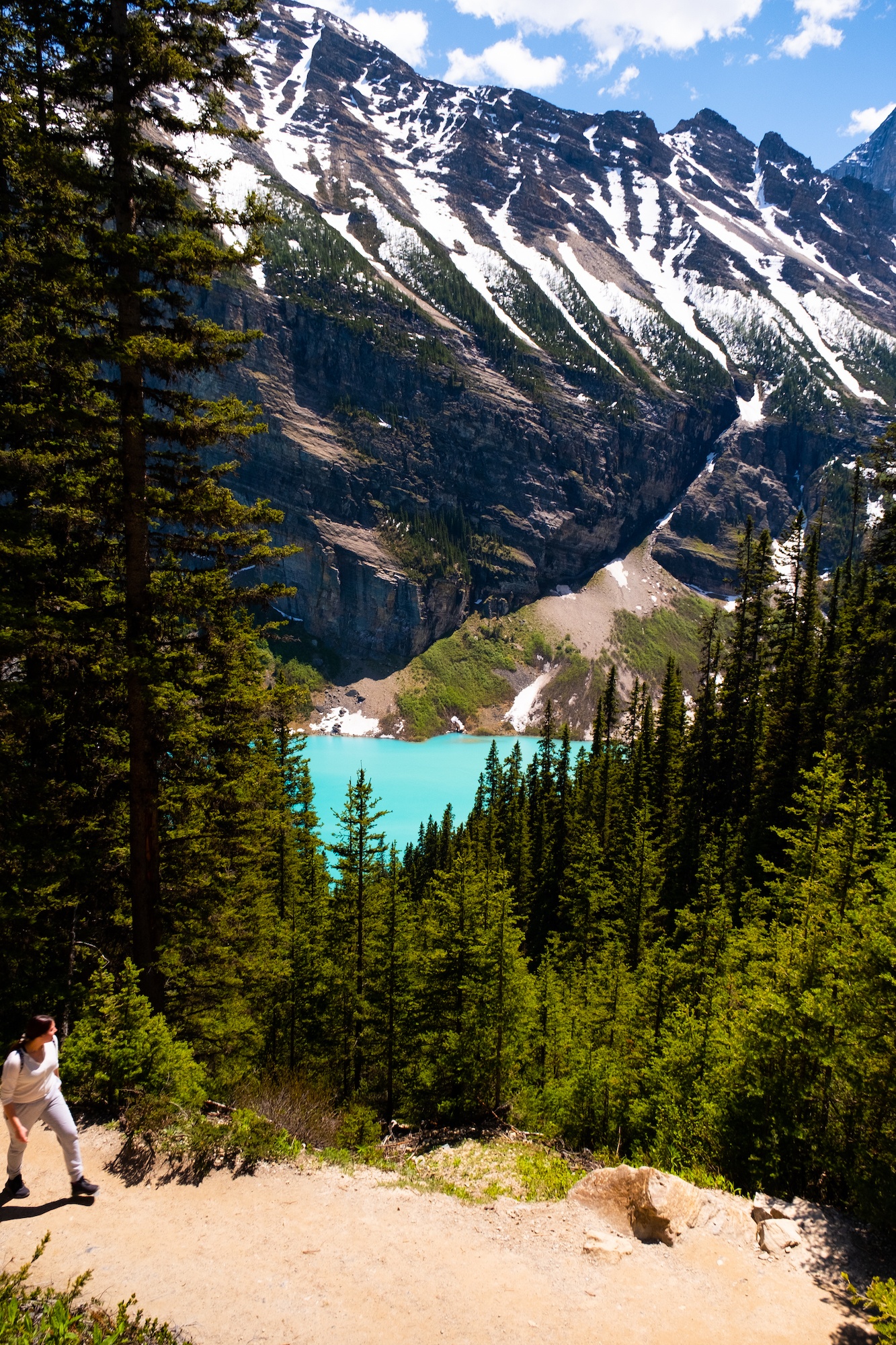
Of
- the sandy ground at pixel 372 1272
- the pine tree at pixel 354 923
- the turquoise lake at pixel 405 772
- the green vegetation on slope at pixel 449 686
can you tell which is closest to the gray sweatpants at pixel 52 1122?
the sandy ground at pixel 372 1272

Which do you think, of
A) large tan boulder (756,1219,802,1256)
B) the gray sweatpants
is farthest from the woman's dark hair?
large tan boulder (756,1219,802,1256)

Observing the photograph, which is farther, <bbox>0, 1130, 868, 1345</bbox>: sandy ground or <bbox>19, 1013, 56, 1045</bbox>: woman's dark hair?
<bbox>19, 1013, 56, 1045</bbox>: woman's dark hair

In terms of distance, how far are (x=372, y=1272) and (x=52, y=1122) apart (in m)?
3.60

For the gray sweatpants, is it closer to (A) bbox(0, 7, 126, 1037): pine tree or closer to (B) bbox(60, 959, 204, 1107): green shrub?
(B) bbox(60, 959, 204, 1107): green shrub

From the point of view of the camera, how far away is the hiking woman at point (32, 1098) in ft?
22.0

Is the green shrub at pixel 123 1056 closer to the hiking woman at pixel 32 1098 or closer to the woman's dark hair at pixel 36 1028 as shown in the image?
the hiking woman at pixel 32 1098

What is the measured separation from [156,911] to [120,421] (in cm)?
733

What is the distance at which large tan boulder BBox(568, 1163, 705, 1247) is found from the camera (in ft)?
24.9

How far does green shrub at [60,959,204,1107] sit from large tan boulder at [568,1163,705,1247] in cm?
535

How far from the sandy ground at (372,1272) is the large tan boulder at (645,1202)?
0.17 meters

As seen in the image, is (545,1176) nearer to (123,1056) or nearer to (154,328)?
(123,1056)

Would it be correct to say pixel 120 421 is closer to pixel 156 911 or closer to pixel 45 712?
pixel 45 712

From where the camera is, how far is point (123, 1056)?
27.8 feet

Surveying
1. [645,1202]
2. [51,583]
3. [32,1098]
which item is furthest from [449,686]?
[32,1098]
